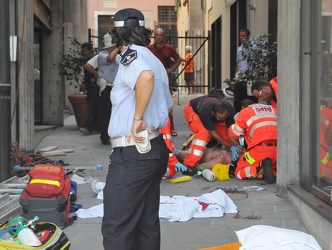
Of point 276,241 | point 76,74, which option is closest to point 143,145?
point 276,241

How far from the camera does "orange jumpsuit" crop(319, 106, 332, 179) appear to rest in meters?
5.03

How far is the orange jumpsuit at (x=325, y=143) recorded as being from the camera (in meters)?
5.03

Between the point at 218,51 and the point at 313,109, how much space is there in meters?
14.4

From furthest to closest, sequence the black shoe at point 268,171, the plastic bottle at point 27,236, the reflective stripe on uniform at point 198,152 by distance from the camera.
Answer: the reflective stripe on uniform at point 198,152 < the black shoe at point 268,171 < the plastic bottle at point 27,236

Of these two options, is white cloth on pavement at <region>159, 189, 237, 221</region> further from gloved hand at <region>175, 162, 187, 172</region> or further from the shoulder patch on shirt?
the shoulder patch on shirt

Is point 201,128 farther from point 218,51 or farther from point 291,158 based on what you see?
point 218,51

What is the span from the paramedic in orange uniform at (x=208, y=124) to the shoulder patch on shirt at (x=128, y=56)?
12.9 ft

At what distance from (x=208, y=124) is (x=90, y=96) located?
445 cm

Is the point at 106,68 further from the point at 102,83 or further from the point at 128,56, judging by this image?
the point at 128,56

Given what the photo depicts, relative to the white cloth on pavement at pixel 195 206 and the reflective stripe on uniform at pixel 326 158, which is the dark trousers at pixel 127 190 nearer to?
the reflective stripe on uniform at pixel 326 158

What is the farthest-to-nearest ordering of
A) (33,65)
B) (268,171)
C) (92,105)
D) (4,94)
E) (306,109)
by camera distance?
(92,105)
(33,65)
(268,171)
(4,94)
(306,109)

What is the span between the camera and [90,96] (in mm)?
11812

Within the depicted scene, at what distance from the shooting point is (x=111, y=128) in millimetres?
3912

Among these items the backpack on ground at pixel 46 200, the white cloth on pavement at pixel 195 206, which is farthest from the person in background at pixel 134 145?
the white cloth on pavement at pixel 195 206
